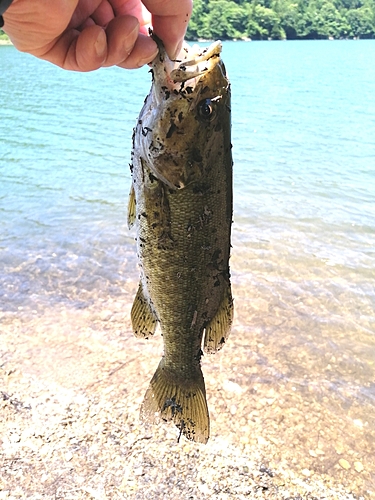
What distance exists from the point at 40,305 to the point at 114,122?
1426cm

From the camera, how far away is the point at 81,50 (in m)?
2.65

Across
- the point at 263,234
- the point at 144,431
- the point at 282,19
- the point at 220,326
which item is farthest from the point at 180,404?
the point at 282,19

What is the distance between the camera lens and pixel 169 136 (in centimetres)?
259

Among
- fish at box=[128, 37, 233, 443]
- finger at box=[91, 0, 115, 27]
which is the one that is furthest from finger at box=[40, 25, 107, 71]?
fish at box=[128, 37, 233, 443]

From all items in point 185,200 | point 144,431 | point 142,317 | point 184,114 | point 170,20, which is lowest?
point 144,431

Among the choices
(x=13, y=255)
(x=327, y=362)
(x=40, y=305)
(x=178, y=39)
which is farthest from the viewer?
(x=13, y=255)

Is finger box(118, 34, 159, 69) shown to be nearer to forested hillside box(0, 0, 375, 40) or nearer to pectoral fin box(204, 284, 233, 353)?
pectoral fin box(204, 284, 233, 353)

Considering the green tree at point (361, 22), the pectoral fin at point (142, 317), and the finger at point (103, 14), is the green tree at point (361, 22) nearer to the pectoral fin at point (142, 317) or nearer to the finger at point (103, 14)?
the finger at point (103, 14)

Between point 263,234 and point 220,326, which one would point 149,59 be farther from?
Result: point 263,234

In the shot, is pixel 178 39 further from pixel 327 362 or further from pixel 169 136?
pixel 327 362

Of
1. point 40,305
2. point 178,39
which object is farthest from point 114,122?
point 178,39

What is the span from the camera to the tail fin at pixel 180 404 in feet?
10.4

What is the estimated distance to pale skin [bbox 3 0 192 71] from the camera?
2.33 metres

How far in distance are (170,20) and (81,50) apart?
21.3 inches
